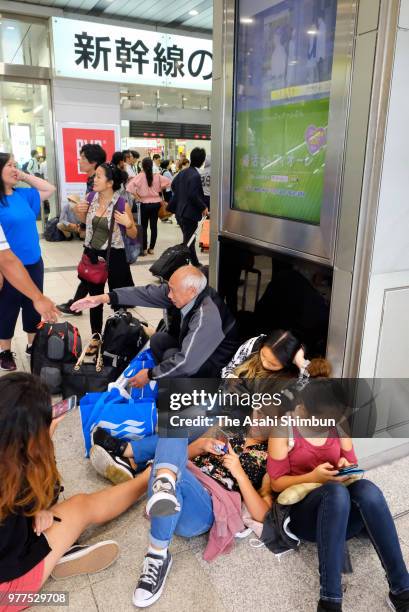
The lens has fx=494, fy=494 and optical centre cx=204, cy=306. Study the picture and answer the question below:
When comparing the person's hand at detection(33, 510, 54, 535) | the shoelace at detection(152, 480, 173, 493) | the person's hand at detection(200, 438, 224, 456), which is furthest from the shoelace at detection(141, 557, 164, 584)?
the person's hand at detection(200, 438, 224, 456)

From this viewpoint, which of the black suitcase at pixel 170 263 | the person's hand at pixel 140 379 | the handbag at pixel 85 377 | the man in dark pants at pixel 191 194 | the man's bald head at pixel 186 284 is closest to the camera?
the man's bald head at pixel 186 284

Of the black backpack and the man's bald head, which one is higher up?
the man's bald head

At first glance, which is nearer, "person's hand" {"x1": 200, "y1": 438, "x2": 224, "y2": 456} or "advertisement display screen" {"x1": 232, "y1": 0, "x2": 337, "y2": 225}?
"person's hand" {"x1": 200, "y1": 438, "x2": 224, "y2": 456}

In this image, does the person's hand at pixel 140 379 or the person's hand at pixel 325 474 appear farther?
the person's hand at pixel 140 379

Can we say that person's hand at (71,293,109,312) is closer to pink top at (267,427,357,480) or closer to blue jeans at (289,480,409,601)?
pink top at (267,427,357,480)

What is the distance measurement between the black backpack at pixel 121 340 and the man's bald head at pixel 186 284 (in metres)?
0.84

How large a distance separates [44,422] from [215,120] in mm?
2207

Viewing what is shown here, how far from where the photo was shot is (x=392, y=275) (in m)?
2.26

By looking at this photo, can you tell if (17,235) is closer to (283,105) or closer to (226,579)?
(283,105)

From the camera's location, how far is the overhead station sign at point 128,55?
8.30m

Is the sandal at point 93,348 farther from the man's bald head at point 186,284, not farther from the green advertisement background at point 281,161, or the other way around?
the green advertisement background at point 281,161

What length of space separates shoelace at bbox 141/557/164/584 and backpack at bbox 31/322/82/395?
64.1 inches

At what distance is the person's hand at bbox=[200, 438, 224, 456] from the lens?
223cm

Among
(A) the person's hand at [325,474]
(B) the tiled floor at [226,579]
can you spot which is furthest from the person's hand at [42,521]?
(A) the person's hand at [325,474]
